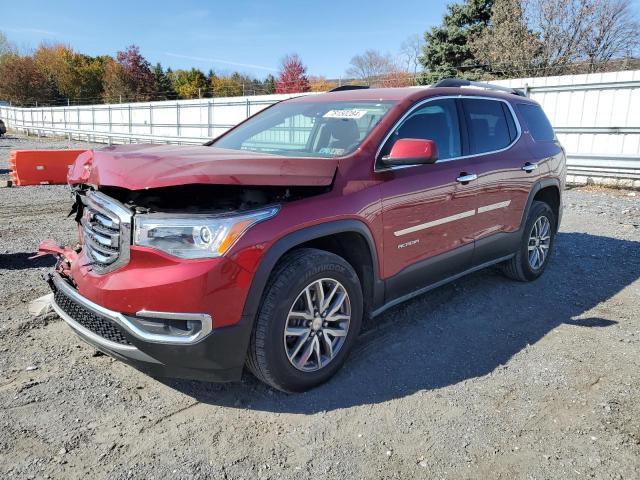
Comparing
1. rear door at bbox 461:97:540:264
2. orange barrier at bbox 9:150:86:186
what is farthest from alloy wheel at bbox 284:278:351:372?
orange barrier at bbox 9:150:86:186

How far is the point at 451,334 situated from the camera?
12.9 ft

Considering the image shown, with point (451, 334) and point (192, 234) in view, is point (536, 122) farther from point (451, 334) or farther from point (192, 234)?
point (192, 234)

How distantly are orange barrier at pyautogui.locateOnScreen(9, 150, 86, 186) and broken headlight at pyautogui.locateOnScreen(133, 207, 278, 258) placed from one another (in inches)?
394

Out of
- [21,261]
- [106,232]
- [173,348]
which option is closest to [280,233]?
[173,348]

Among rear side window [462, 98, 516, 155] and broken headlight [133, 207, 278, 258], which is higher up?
rear side window [462, 98, 516, 155]

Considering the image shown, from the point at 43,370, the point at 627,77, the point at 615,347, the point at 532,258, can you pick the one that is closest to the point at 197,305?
the point at 43,370

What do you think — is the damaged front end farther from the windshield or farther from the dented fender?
the windshield

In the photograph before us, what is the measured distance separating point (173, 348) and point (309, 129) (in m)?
2.09

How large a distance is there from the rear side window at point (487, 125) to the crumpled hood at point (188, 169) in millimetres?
1693

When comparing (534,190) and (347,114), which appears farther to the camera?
(534,190)

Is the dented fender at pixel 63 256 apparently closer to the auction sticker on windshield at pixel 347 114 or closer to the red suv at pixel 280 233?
the red suv at pixel 280 233

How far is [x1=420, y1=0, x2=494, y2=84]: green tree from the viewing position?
28812 mm

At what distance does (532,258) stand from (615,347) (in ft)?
5.00

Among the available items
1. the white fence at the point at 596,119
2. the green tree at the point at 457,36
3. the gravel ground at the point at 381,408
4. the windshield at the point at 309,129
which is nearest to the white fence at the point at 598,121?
the white fence at the point at 596,119
